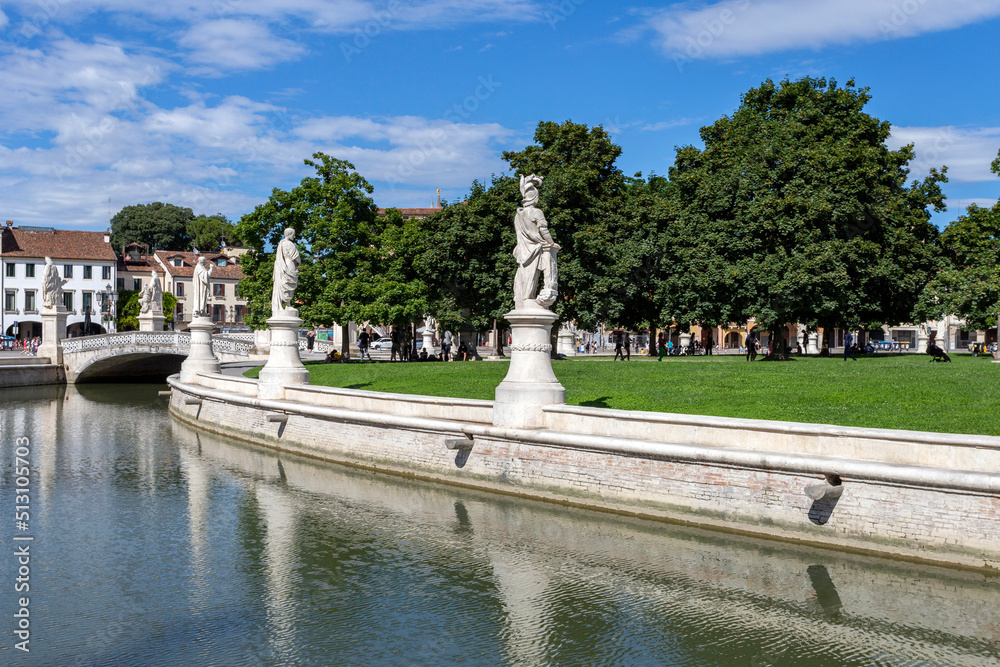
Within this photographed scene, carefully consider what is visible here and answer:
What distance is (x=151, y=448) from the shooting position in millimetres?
22016

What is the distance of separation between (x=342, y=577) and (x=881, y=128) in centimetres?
3375

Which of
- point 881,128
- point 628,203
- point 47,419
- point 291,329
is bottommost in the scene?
point 47,419

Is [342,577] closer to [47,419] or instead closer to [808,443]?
[808,443]

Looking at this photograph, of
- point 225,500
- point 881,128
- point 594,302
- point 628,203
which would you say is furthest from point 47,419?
point 881,128

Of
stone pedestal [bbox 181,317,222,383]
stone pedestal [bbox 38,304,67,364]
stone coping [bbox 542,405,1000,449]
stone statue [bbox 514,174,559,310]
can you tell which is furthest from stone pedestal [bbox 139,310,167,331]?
stone coping [bbox 542,405,1000,449]

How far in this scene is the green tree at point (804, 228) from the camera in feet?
101

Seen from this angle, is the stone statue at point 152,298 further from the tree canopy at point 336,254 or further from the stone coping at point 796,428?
the stone coping at point 796,428

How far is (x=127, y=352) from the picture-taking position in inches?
1641

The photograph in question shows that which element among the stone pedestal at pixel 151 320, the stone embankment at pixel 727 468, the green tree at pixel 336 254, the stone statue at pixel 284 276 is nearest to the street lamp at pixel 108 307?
the stone pedestal at pixel 151 320

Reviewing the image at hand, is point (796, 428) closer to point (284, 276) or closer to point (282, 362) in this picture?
point (282, 362)

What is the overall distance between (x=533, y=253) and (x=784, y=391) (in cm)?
649

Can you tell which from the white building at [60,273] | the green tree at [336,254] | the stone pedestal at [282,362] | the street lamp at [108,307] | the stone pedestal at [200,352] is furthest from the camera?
the white building at [60,273]

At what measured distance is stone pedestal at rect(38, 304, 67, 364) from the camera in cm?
4394

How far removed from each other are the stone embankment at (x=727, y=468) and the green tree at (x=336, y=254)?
17976 millimetres
